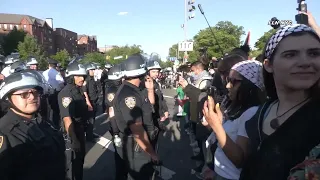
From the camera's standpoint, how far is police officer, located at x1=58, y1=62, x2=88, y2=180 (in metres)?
4.62

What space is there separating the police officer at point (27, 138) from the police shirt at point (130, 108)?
3.66ft

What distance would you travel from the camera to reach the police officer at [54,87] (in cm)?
773

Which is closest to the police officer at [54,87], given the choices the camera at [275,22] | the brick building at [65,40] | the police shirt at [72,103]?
the police shirt at [72,103]

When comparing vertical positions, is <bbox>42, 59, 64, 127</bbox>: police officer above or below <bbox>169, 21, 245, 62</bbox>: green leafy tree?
below

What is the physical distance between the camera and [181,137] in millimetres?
8469

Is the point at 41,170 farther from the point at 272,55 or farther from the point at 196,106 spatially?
the point at 196,106

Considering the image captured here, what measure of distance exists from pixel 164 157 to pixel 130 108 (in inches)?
131

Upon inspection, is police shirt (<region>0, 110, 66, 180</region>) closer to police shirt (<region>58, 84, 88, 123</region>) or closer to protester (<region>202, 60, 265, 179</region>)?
protester (<region>202, 60, 265, 179</region>)

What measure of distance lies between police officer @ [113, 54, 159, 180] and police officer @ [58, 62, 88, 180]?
106 centimetres

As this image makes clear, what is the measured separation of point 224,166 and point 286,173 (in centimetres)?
70

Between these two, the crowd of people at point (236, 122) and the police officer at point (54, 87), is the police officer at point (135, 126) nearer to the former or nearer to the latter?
the crowd of people at point (236, 122)

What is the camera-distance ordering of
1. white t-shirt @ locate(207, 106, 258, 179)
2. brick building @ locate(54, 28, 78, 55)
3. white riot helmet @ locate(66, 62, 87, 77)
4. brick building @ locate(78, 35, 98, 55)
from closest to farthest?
white t-shirt @ locate(207, 106, 258, 179)
white riot helmet @ locate(66, 62, 87, 77)
brick building @ locate(54, 28, 78, 55)
brick building @ locate(78, 35, 98, 55)

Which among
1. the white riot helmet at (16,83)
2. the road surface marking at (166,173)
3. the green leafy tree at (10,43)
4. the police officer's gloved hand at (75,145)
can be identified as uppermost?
the green leafy tree at (10,43)

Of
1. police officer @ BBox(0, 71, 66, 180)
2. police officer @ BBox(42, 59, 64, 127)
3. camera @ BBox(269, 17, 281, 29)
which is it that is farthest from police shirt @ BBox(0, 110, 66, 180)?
police officer @ BBox(42, 59, 64, 127)
